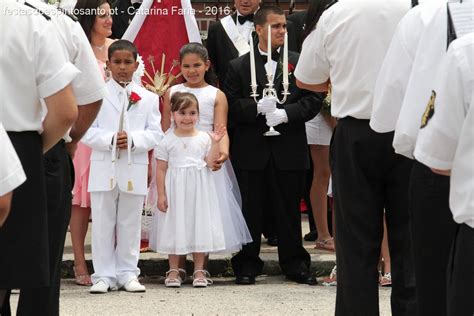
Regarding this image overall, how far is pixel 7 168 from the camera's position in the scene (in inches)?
161

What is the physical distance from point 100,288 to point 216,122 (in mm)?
1582

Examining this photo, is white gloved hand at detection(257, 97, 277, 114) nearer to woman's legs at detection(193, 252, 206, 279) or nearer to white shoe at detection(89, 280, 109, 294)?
woman's legs at detection(193, 252, 206, 279)

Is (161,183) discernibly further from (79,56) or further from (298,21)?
(79,56)

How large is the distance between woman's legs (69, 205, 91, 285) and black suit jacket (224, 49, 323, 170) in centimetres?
124

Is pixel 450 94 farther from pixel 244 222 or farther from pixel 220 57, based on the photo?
pixel 220 57

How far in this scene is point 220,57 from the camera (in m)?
10.2

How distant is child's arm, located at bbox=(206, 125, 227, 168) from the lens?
362 inches

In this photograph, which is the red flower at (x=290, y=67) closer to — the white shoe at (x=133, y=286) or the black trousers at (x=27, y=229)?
the white shoe at (x=133, y=286)

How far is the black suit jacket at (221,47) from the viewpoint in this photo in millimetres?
10070

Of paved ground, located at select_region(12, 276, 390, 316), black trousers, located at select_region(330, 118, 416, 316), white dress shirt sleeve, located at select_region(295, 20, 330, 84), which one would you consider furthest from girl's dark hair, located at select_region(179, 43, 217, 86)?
black trousers, located at select_region(330, 118, 416, 316)

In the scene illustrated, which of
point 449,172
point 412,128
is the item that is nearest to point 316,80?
point 412,128

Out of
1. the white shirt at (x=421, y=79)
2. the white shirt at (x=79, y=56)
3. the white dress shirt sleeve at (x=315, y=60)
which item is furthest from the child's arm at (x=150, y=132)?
the white shirt at (x=421, y=79)

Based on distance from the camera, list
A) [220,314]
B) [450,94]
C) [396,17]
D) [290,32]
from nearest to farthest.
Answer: [450,94]
[396,17]
[220,314]
[290,32]

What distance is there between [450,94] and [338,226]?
97.3 inches
